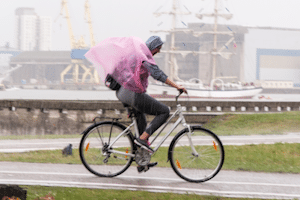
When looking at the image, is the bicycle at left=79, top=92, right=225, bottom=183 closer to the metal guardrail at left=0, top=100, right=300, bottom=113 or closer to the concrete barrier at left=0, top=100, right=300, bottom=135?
the metal guardrail at left=0, top=100, right=300, bottom=113

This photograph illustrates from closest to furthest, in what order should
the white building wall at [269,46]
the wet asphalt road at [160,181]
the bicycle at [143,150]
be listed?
the wet asphalt road at [160,181]
the bicycle at [143,150]
the white building wall at [269,46]

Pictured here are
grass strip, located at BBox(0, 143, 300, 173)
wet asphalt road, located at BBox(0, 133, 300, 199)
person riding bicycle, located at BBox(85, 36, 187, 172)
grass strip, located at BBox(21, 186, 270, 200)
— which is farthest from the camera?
grass strip, located at BBox(0, 143, 300, 173)

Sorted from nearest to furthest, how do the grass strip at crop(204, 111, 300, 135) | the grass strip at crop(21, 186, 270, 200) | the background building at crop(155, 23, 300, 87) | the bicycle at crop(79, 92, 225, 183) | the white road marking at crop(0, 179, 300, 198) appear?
the grass strip at crop(21, 186, 270, 200) → the white road marking at crop(0, 179, 300, 198) → the bicycle at crop(79, 92, 225, 183) → the grass strip at crop(204, 111, 300, 135) → the background building at crop(155, 23, 300, 87)

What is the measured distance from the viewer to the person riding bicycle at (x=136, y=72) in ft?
14.9

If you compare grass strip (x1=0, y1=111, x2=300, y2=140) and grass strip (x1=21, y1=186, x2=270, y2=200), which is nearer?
grass strip (x1=21, y1=186, x2=270, y2=200)

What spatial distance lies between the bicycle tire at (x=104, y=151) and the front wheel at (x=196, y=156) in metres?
0.60

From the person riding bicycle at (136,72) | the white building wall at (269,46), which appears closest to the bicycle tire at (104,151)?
the person riding bicycle at (136,72)

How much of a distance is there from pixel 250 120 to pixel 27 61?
141 m

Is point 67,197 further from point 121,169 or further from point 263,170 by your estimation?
point 263,170

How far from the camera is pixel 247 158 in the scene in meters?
6.86

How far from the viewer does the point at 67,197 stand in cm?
385

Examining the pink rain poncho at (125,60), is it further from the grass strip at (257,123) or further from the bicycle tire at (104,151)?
the grass strip at (257,123)

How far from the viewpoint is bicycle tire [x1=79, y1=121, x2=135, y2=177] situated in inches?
193

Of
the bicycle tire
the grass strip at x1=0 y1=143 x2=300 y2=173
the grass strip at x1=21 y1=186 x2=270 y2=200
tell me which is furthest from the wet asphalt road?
the grass strip at x1=0 y1=143 x2=300 y2=173
